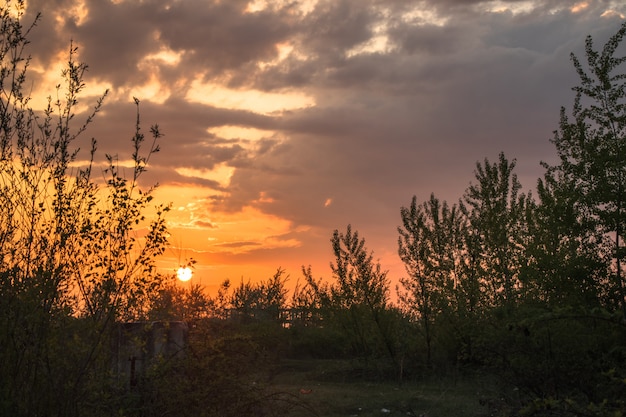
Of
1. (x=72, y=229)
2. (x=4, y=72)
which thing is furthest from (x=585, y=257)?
(x=4, y=72)

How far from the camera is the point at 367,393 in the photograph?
13.8m

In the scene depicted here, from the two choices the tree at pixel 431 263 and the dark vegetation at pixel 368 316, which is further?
the tree at pixel 431 263

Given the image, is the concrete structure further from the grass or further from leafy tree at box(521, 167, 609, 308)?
leafy tree at box(521, 167, 609, 308)

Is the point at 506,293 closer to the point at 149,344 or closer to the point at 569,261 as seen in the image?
the point at 569,261

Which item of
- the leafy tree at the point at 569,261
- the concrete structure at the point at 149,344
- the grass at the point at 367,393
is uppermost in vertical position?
the leafy tree at the point at 569,261

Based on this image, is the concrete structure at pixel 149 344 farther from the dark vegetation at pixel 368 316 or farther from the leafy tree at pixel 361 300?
the leafy tree at pixel 361 300

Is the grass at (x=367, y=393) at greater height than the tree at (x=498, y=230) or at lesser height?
lesser

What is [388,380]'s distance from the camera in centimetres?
1634

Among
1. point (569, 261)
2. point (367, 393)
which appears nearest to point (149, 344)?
point (367, 393)

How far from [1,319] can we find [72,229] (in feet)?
3.72

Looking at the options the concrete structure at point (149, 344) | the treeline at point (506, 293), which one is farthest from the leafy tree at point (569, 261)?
the concrete structure at point (149, 344)

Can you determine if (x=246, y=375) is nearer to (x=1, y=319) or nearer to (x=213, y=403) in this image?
(x=213, y=403)

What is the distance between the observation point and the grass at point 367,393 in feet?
37.7

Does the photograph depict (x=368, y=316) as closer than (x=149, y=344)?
No
